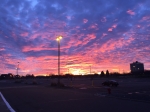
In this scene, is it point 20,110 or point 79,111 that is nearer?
point 79,111

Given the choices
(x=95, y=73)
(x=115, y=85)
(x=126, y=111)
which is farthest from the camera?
(x=95, y=73)

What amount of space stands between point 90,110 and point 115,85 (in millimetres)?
30271

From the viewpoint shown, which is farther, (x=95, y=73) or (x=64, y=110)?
(x=95, y=73)

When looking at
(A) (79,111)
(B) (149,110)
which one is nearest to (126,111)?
(B) (149,110)

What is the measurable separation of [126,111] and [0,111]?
8.46 meters

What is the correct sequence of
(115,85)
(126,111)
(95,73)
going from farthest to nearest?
(95,73)
(115,85)
(126,111)

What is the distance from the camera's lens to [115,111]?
13992 millimetres

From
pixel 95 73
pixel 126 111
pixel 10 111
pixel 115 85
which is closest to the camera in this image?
pixel 126 111

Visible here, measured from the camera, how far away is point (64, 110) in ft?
49.0

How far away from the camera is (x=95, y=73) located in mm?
188000

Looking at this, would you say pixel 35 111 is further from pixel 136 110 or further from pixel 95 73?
pixel 95 73

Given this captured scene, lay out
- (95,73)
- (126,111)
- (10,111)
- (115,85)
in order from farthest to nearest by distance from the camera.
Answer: (95,73) → (115,85) → (10,111) → (126,111)

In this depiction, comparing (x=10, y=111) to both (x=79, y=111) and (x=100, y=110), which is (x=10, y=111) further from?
(x=100, y=110)

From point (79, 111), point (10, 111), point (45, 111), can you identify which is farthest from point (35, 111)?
point (79, 111)
